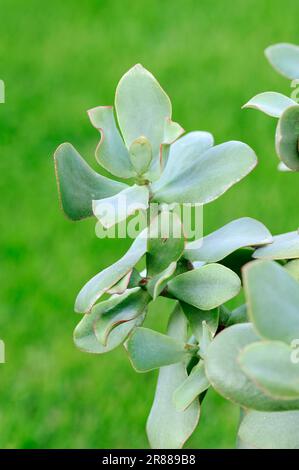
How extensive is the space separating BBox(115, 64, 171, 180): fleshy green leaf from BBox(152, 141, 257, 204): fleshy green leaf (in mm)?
29

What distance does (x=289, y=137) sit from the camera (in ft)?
1.67

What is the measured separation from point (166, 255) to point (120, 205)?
0.05 m

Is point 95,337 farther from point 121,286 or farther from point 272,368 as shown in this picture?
point 272,368

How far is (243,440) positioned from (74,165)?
0.22 m

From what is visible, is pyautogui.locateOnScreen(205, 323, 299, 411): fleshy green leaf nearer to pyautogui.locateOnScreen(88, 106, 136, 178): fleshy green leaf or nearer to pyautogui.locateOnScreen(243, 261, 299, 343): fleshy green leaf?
pyautogui.locateOnScreen(243, 261, 299, 343): fleshy green leaf

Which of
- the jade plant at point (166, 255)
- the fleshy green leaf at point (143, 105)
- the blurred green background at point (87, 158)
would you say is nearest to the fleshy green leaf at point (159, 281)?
the jade plant at point (166, 255)

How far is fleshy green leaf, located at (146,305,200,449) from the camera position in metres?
0.56

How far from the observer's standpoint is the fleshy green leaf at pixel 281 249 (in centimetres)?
54

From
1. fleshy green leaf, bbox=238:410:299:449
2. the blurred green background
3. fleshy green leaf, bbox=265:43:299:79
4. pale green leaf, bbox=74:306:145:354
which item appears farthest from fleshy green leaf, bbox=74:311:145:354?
the blurred green background

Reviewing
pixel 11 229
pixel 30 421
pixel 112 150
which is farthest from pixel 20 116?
pixel 112 150

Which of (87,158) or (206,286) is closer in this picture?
(206,286)

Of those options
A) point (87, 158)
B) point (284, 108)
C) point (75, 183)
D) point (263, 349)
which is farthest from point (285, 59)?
point (87, 158)
